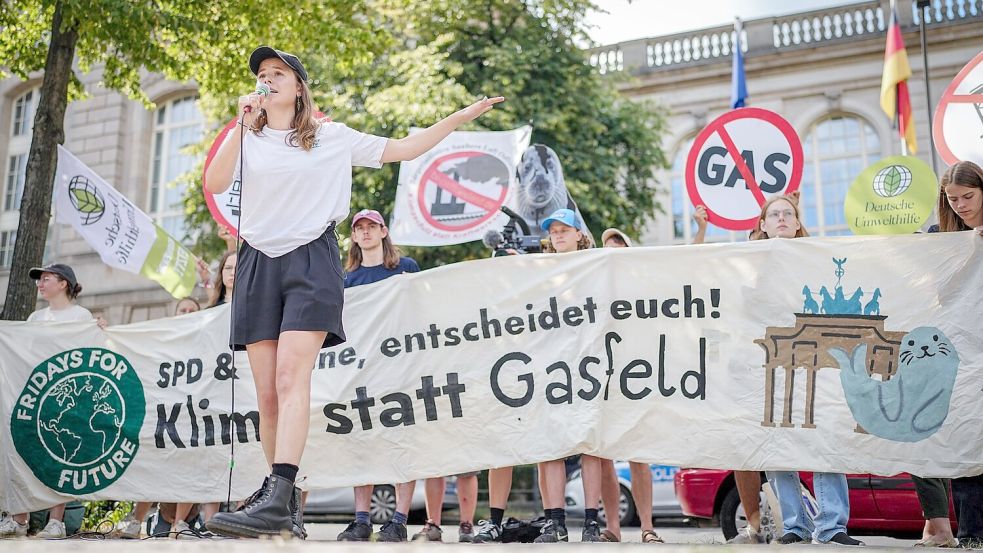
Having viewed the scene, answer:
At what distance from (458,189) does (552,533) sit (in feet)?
17.1

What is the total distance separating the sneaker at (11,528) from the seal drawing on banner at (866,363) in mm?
5096

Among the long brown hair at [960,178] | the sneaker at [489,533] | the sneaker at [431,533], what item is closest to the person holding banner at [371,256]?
the sneaker at [431,533]

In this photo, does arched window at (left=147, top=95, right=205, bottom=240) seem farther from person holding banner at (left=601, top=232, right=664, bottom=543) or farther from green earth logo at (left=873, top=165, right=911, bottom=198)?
person holding banner at (left=601, top=232, right=664, bottom=543)

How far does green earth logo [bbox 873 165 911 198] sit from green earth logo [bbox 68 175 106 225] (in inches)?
267

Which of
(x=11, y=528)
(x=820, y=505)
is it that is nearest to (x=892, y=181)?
(x=820, y=505)

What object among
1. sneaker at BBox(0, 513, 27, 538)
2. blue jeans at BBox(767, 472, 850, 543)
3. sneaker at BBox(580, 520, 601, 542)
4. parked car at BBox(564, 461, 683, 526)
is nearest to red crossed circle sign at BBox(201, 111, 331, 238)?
sneaker at BBox(0, 513, 27, 538)

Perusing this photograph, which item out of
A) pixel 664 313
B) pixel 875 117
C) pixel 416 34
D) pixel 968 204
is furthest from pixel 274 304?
pixel 875 117

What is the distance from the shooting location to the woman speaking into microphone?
4.03 metres

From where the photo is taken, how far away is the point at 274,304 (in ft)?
13.5

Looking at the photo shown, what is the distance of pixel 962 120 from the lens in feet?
21.1

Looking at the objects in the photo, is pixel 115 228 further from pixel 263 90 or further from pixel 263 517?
pixel 263 517

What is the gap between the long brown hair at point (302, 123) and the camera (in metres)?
4.19

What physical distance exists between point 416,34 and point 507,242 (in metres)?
11.6

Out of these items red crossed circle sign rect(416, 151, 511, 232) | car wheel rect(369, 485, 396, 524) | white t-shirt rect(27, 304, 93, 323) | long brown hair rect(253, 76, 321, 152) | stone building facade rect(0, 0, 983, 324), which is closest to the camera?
long brown hair rect(253, 76, 321, 152)
